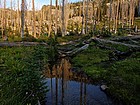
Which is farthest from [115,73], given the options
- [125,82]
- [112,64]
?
[112,64]

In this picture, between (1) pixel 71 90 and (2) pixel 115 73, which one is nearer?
(1) pixel 71 90

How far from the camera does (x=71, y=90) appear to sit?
440 inches

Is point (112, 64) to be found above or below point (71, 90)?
above

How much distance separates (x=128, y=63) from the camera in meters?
16.6

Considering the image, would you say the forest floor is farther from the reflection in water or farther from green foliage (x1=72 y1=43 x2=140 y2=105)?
the reflection in water

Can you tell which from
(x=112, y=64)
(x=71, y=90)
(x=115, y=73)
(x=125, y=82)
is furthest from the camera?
(x=112, y=64)

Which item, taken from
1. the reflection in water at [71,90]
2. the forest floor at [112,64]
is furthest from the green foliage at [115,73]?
the reflection in water at [71,90]

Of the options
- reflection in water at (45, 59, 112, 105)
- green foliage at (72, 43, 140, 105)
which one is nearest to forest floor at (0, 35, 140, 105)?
green foliage at (72, 43, 140, 105)

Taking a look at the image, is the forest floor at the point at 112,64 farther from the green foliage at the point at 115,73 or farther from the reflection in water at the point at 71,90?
the reflection in water at the point at 71,90

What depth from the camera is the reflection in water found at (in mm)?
9549

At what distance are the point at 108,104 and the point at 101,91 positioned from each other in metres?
1.86

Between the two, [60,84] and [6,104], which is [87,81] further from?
[6,104]

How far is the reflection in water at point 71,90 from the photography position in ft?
31.3

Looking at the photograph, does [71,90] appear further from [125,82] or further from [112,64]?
[112,64]
